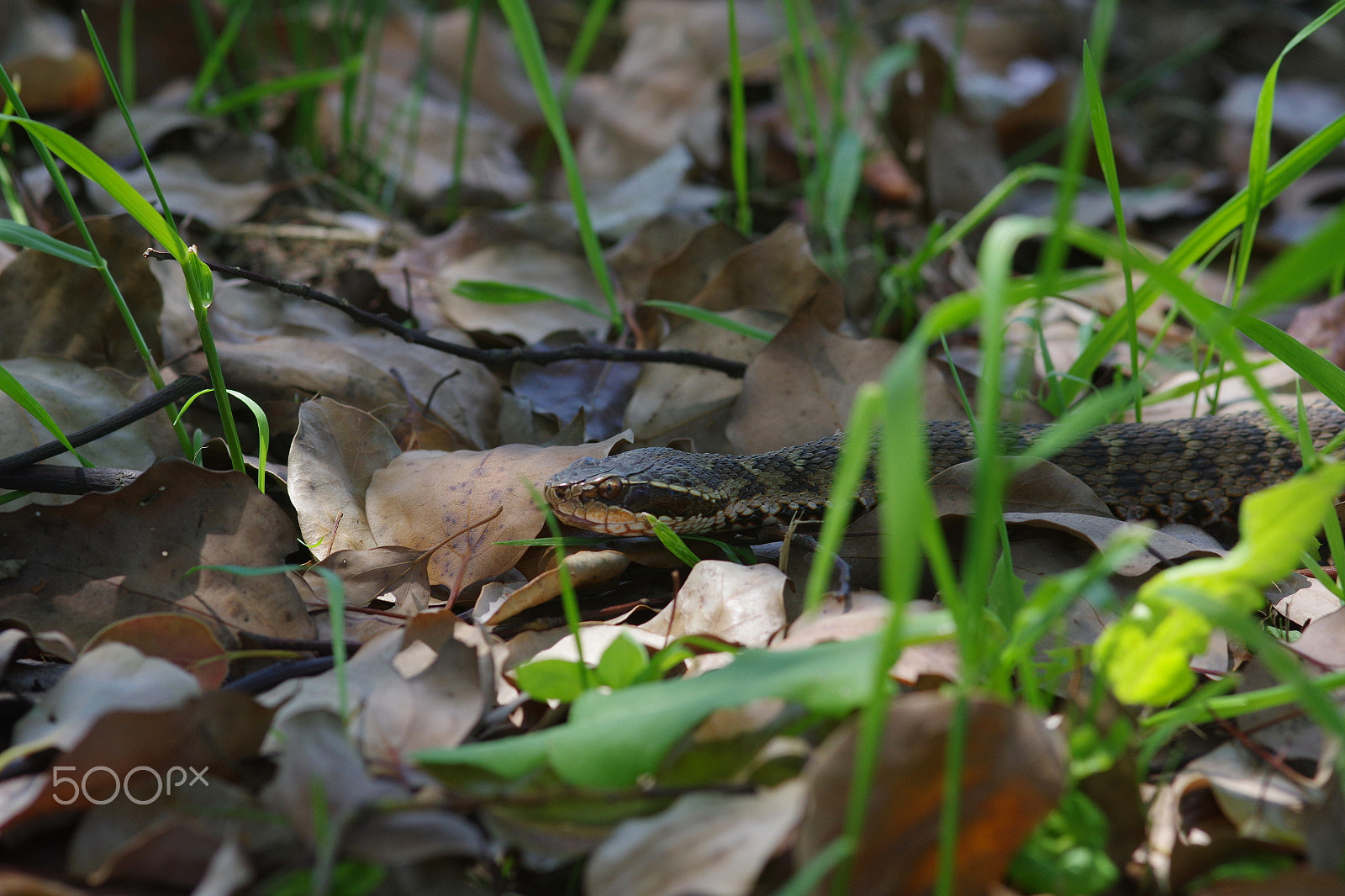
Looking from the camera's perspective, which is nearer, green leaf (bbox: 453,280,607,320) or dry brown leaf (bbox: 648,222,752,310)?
green leaf (bbox: 453,280,607,320)

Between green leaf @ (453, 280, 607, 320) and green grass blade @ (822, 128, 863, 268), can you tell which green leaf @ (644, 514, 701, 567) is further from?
green grass blade @ (822, 128, 863, 268)

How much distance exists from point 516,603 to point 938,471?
170cm

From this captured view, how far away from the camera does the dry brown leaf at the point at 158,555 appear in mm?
2330

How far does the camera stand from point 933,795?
154 centimetres

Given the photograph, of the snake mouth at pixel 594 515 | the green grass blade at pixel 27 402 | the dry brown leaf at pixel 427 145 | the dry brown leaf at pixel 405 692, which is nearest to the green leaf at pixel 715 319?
the snake mouth at pixel 594 515

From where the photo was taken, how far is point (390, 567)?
2.64 m

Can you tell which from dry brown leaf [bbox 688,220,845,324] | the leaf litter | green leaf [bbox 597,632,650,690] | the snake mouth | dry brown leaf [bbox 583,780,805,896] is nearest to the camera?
dry brown leaf [bbox 583,780,805,896]

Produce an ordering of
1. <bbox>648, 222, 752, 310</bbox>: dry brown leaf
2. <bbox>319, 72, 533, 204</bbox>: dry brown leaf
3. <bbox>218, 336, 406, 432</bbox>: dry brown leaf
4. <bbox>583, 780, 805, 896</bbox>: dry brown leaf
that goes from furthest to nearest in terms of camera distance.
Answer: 1. <bbox>319, 72, 533, 204</bbox>: dry brown leaf
2. <bbox>648, 222, 752, 310</bbox>: dry brown leaf
3. <bbox>218, 336, 406, 432</bbox>: dry brown leaf
4. <bbox>583, 780, 805, 896</bbox>: dry brown leaf

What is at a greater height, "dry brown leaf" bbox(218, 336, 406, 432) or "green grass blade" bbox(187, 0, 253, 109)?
"green grass blade" bbox(187, 0, 253, 109)

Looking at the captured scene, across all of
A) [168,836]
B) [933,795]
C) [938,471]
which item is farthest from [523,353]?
[933,795]

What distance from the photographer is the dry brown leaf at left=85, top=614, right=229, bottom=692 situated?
2.10 metres

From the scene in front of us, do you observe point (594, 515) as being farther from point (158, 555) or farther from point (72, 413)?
point (72, 413)

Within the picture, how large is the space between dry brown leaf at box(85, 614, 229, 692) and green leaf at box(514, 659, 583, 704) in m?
0.72

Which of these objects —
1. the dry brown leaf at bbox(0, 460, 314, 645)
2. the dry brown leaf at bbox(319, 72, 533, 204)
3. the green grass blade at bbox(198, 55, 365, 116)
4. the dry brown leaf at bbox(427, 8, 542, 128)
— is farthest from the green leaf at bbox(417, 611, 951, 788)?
the dry brown leaf at bbox(427, 8, 542, 128)
